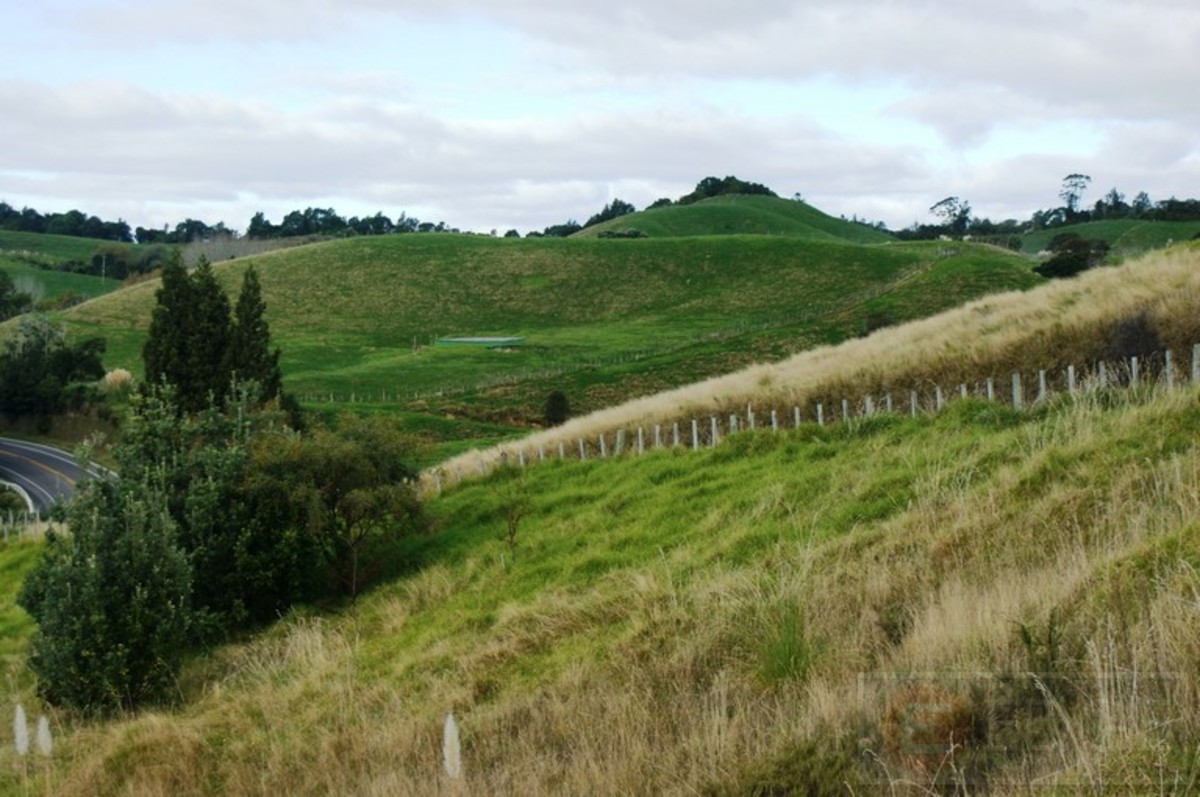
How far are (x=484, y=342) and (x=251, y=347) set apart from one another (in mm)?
50112

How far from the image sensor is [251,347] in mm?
56406

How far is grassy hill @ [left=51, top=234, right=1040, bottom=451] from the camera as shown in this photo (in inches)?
3359

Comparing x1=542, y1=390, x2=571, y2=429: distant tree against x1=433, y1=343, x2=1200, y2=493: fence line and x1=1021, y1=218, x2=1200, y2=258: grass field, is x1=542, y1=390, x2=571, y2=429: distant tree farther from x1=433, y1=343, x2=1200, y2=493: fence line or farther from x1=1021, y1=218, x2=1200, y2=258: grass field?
x1=1021, y1=218, x2=1200, y2=258: grass field

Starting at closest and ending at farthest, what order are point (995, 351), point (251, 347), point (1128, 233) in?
point (995, 351) < point (251, 347) < point (1128, 233)

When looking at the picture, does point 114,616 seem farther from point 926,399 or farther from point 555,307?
point 555,307

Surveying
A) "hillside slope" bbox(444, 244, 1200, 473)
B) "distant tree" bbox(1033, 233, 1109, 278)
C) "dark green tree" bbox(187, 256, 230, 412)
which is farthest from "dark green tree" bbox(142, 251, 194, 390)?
"distant tree" bbox(1033, 233, 1109, 278)

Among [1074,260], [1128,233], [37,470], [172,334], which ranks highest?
[1128,233]

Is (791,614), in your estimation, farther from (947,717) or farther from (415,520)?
(415,520)

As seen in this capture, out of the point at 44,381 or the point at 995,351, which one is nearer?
the point at 995,351

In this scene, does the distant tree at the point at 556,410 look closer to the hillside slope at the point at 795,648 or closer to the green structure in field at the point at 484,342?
the green structure in field at the point at 484,342

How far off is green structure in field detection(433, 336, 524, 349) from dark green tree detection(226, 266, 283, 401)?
43.8 meters

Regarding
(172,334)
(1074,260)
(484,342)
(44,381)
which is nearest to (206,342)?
(172,334)

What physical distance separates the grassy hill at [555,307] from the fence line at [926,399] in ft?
134

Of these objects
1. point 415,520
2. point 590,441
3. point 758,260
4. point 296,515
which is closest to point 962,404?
point 415,520
